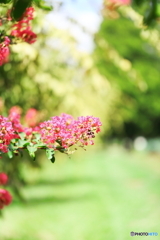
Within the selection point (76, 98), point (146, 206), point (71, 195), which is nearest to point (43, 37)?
point (76, 98)

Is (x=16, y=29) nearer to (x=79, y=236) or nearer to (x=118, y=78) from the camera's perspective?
(x=79, y=236)

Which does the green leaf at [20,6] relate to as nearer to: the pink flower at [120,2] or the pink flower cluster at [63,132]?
the pink flower cluster at [63,132]

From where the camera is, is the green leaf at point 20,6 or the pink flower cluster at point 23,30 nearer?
the green leaf at point 20,6

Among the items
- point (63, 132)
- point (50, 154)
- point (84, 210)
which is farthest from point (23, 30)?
point (84, 210)

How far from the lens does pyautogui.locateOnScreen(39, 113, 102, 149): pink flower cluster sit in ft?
8.89

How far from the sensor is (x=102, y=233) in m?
7.55

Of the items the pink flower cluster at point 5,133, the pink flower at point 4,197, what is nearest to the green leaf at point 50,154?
the pink flower cluster at point 5,133

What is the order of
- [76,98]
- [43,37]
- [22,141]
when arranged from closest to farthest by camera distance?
1. [22,141]
2. [43,37]
3. [76,98]

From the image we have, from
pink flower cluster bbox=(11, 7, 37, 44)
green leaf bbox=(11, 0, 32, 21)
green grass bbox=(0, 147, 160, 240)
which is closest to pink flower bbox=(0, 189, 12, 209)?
pink flower cluster bbox=(11, 7, 37, 44)

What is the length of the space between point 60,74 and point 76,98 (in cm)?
96

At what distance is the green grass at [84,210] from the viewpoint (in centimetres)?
756

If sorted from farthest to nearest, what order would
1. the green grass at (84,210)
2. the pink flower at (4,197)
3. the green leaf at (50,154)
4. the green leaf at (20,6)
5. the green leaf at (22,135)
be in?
the green grass at (84,210)
the pink flower at (4,197)
the green leaf at (22,135)
the green leaf at (50,154)
the green leaf at (20,6)

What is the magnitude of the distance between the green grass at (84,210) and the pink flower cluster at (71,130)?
434 cm

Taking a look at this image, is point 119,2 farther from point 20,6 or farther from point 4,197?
point 20,6
